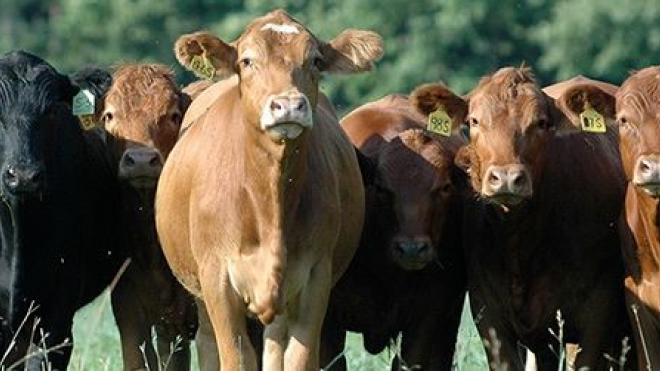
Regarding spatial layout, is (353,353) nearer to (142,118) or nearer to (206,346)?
(142,118)

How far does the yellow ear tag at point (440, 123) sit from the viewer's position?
12.1m

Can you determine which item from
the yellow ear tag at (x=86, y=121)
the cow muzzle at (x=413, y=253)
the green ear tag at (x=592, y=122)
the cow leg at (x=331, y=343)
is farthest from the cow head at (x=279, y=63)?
the cow leg at (x=331, y=343)

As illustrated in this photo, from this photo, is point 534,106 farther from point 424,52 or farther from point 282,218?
point 424,52

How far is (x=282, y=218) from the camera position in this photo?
1054cm

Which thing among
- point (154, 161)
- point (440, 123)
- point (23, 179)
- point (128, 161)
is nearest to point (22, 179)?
point (23, 179)

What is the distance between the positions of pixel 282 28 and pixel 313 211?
928 millimetres

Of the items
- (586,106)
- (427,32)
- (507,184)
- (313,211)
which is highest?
(427,32)

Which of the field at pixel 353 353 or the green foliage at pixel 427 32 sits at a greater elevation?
the green foliage at pixel 427 32

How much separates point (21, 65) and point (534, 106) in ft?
9.38

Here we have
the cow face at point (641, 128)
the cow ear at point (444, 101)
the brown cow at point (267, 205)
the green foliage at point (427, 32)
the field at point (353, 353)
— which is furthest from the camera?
the green foliage at point (427, 32)

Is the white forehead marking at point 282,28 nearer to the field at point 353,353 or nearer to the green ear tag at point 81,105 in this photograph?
the green ear tag at point 81,105

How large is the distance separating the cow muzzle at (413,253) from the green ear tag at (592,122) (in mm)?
1085

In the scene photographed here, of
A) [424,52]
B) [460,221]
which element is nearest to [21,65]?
[460,221]

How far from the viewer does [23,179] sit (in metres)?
11.1
